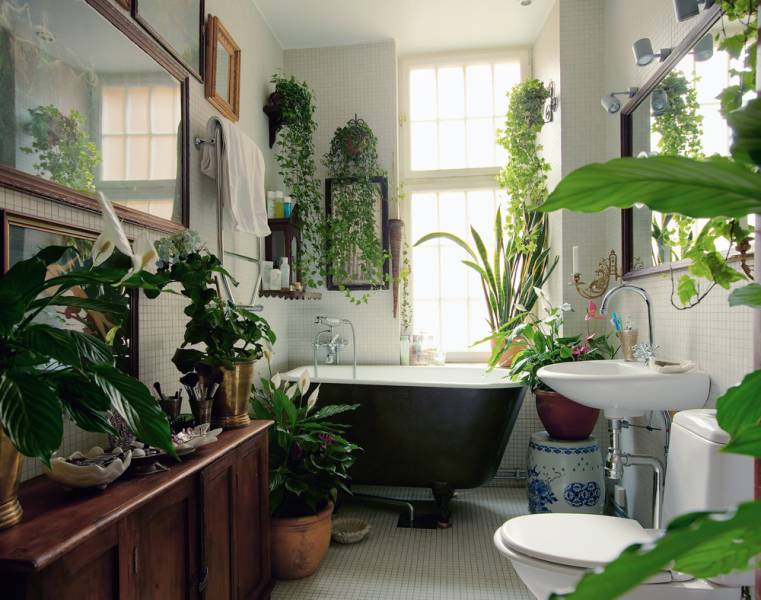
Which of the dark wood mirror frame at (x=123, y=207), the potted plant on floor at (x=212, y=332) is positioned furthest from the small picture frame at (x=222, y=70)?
the potted plant on floor at (x=212, y=332)

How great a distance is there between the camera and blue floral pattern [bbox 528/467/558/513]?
2600 millimetres

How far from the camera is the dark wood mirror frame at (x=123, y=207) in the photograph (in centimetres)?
138

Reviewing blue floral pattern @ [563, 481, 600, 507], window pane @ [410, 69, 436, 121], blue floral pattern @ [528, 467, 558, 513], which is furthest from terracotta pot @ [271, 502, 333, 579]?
window pane @ [410, 69, 436, 121]

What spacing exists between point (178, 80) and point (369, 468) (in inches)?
82.1

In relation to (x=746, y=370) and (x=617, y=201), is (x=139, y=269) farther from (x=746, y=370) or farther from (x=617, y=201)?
(x=746, y=370)

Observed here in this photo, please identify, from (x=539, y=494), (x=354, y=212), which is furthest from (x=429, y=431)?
(x=354, y=212)

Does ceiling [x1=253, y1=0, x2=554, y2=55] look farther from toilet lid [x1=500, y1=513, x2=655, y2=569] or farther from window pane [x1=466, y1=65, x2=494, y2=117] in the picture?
toilet lid [x1=500, y1=513, x2=655, y2=569]

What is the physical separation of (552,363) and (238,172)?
6.10ft

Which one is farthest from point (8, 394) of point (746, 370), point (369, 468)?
point (369, 468)

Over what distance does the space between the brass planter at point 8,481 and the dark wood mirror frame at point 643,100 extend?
229cm

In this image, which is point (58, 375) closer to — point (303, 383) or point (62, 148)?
point (62, 148)

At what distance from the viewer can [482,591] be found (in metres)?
2.18

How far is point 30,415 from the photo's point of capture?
79 cm

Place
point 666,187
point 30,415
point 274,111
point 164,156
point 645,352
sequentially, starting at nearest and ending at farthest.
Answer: point 666,187, point 30,415, point 164,156, point 645,352, point 274,111
